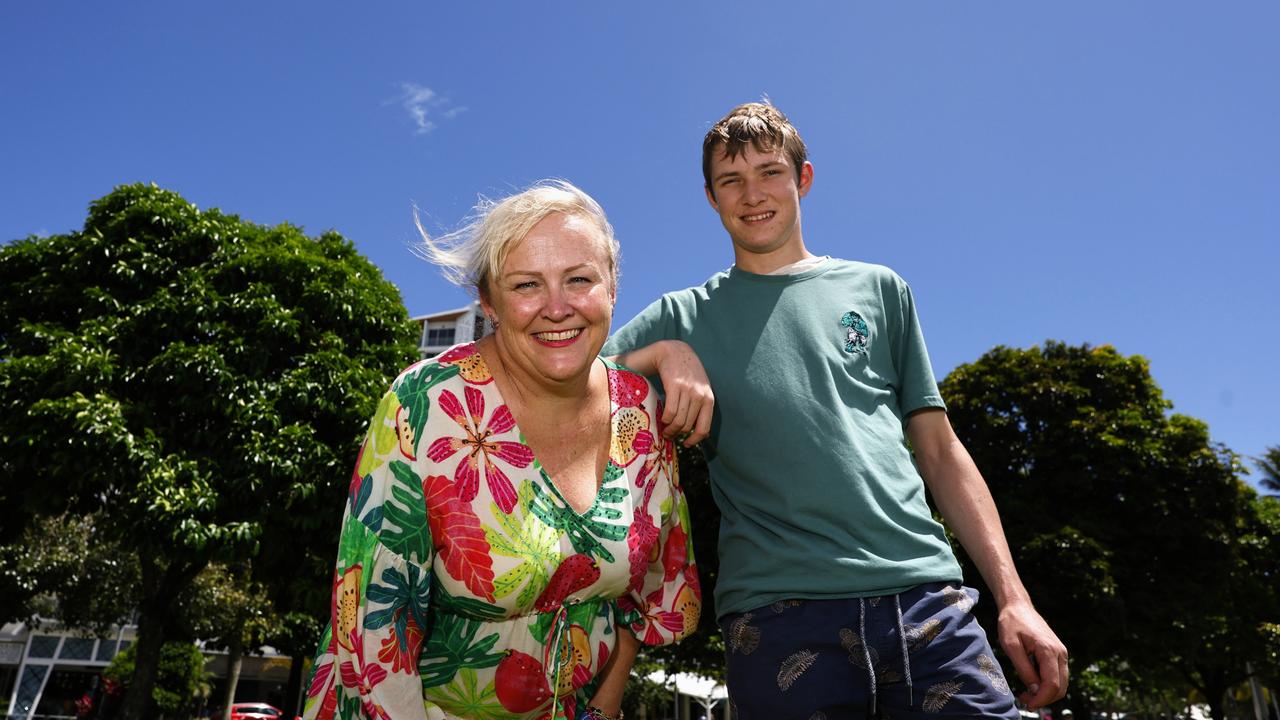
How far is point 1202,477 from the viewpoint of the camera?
53.6ft

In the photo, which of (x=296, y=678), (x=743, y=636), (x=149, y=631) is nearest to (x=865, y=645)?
(x=743, y=636)

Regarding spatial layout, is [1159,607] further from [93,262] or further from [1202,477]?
[93,262]

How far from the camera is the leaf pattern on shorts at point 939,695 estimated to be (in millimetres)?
1805

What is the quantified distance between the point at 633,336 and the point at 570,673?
974 millimetres

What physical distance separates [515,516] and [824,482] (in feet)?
2.57

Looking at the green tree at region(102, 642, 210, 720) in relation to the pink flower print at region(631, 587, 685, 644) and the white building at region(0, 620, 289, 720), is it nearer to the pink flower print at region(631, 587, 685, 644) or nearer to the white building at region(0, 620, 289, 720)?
the white building at region(0, 620, 289, 720)

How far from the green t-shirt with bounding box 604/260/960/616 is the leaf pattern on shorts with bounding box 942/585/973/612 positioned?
0.12ft

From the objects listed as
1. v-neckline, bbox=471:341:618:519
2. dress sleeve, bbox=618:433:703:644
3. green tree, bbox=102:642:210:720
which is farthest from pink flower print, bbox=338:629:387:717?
green tree, bbox=102:642:210:720

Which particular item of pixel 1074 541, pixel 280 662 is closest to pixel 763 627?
pixel 1074 541

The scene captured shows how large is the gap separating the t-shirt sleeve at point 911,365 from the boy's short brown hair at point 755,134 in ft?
1.87

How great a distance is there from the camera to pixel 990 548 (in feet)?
6.93

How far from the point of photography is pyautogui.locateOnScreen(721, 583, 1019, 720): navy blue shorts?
6.00 feet

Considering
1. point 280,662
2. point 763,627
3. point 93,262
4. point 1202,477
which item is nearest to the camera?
point 763,627

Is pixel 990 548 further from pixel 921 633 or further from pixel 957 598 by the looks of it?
pixel 921 633
